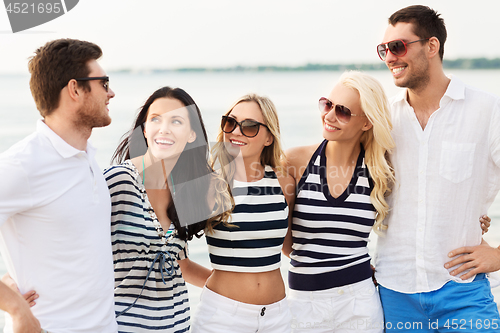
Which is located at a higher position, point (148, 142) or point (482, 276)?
point (148, 142)

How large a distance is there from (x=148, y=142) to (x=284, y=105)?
21.4 m

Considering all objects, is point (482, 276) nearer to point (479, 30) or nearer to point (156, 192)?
point (156, 192)

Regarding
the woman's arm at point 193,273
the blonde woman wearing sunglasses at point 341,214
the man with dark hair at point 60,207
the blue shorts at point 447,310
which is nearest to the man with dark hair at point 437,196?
the blue shorts at point 447,310

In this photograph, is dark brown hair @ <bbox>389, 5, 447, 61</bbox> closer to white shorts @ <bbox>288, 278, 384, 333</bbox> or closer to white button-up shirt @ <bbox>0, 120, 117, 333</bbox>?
white shorts @ <bbox>288, 278, 384, 333</bbox>

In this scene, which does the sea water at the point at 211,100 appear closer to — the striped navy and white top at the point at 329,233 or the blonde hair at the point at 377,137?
the blonde hair at the point at 377,137

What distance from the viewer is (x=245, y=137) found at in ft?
11.5

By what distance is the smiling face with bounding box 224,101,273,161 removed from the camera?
3.50 meters

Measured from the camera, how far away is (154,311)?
3.00 m

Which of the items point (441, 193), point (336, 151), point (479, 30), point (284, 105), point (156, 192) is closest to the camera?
point (156, 192)

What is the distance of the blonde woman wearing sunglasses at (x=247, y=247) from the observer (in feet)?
10.6

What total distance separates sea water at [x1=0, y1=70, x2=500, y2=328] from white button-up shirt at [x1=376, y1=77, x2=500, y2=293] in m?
0.89

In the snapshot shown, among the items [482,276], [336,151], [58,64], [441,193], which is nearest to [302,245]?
[336,151]

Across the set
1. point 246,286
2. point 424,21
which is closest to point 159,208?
point 246,286

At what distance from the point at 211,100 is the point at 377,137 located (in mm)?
22535
